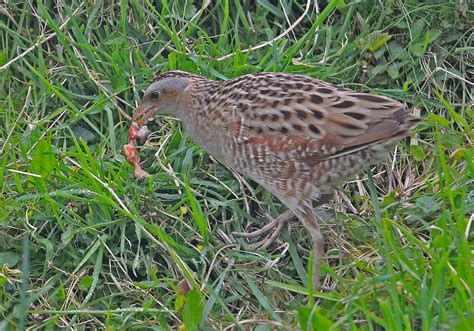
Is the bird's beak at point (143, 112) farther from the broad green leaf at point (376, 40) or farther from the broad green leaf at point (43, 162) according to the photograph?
the broad green leaf at point (376, 40)

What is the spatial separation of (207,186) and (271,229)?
0.51 meters

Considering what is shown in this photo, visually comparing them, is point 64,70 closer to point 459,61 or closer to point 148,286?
point 148,286

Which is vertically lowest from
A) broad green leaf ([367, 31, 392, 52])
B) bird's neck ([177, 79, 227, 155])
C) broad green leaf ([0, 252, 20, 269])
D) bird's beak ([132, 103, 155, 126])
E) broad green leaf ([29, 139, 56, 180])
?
broad green leaf ([0, 252, 20, 269])

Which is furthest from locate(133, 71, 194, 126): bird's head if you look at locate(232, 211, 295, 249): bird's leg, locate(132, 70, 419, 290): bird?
locate(232, 211, 295, 249): bird's leg

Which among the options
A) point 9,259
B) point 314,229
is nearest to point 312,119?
point 314,229

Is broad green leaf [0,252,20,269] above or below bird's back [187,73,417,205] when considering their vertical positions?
below

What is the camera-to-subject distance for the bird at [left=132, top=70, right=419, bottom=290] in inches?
211

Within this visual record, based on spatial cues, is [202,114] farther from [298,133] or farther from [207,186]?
[298,133]

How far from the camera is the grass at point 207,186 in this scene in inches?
201

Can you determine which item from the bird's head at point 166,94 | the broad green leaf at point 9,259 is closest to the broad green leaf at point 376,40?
the bird's head at point 166,94

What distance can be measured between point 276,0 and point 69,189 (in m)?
2.27

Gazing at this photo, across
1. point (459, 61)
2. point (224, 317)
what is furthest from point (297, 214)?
point (459, 61)

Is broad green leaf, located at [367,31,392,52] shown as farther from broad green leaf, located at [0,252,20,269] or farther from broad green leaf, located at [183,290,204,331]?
broad green leaf, located at [0,252,20,269]

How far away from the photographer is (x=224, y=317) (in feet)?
17.4
